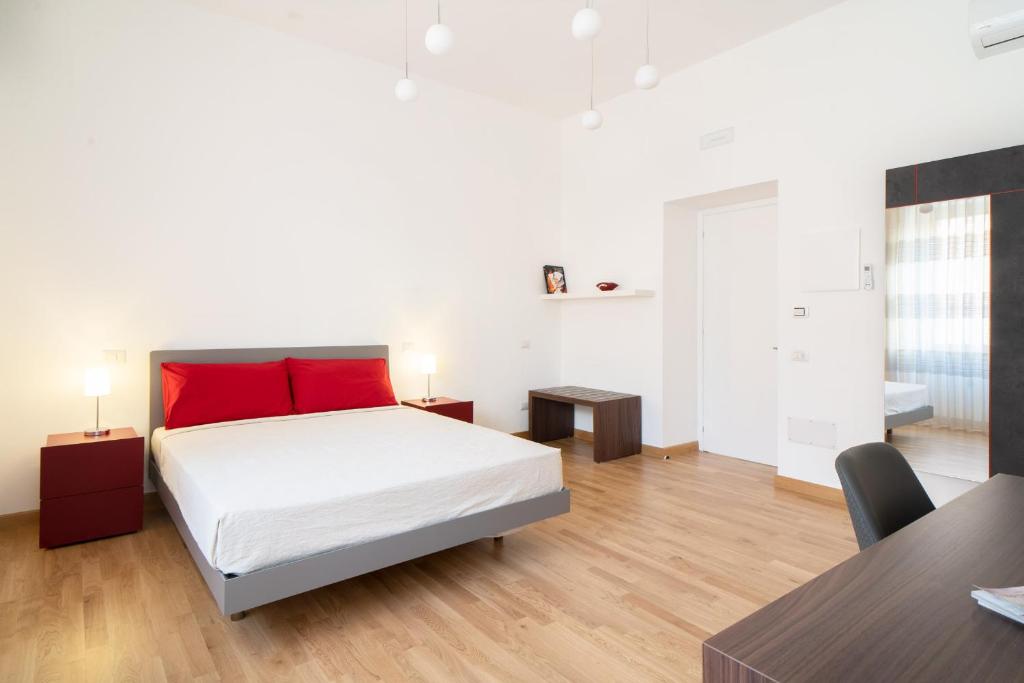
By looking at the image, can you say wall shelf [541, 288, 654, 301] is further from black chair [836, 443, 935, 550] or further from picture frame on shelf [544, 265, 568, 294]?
black chair [836, 443, 935, 550]

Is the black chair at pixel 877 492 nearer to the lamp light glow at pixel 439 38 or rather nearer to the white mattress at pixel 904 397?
the white mattress at pixel 904 397

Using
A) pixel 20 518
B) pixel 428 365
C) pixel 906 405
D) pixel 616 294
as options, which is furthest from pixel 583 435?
pixel 20 518

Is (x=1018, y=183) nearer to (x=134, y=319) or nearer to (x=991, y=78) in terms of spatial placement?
(x=991, y=78)

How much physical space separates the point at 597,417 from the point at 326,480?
2.89m

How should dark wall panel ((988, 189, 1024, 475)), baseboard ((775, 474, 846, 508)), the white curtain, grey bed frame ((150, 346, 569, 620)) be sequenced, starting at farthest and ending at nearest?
baseboard ((775, 474, 846, 508))
the white curtain
dark wall panel ((988, 189, 1024, 475))
grey bed frame ((150, 346, 569, 620))

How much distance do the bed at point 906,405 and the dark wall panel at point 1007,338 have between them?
0.33m

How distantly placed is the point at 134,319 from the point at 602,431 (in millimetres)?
3601

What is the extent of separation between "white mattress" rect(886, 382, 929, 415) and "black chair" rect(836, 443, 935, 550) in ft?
6.86

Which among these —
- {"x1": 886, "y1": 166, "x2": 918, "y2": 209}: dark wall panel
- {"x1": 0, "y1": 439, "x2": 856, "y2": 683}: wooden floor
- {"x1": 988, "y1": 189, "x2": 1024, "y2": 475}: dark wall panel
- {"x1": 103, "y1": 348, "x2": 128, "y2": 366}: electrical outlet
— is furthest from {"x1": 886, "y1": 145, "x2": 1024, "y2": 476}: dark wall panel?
{"x1": 103, "y1": 348, "x2": 128, "y2": 366}: electrical outlet

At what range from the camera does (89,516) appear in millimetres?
3102

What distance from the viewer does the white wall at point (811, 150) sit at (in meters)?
3.32

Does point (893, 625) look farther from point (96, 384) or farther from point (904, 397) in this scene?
point (96, 384)

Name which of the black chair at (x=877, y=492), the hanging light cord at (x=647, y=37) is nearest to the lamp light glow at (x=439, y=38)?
the hanging light cord at (x=647, y=37)

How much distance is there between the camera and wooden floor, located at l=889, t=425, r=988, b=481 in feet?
10.1
